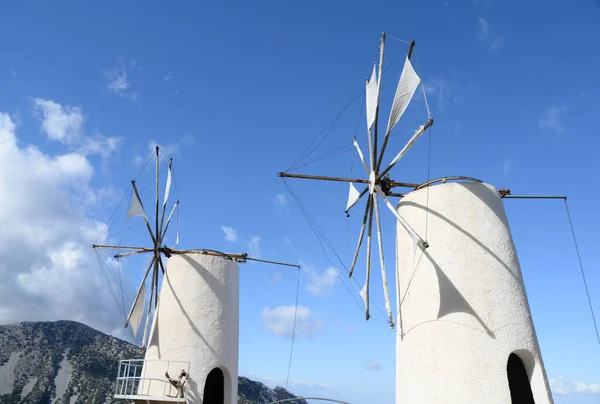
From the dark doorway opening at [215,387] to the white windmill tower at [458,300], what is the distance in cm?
631

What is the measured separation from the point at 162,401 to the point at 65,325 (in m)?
109

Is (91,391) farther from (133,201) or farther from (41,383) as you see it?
(133,201)

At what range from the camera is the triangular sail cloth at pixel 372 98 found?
12430 millimetres

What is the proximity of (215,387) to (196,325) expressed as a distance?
232 centimetres

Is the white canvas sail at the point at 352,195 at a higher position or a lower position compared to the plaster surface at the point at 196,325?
higher

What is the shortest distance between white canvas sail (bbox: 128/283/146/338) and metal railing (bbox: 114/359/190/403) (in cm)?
282

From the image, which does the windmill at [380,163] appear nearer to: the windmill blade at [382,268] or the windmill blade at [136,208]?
the windmill blade at [382,268]

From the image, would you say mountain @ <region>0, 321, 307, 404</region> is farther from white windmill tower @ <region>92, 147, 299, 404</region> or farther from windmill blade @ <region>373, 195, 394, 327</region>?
windmill blade @ <region>373, 195, 394, 327</region>

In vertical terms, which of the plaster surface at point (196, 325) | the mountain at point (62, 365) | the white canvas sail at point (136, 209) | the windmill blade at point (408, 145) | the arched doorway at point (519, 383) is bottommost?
the arched doorway at point (519, 383)

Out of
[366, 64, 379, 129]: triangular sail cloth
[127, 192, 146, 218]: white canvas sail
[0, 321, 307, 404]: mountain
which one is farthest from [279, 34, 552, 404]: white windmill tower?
[0, 321, 307, 404]: mountain

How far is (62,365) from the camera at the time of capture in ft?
323

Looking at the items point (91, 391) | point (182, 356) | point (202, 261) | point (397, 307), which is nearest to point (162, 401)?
point (182, 356)

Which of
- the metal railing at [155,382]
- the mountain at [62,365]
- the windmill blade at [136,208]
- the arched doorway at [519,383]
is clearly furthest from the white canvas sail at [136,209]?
the mountain at [62,365]

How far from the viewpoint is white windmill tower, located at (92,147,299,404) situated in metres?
13.4
